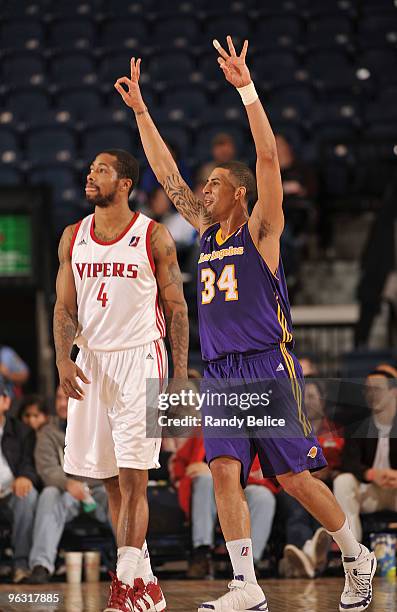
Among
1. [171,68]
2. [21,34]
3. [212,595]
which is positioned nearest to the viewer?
[212,595]

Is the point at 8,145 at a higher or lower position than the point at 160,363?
higher

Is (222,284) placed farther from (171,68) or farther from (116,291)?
(171,68)

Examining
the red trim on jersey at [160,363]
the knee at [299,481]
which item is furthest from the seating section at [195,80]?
the knee at [299,481]

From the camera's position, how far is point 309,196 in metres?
11.4

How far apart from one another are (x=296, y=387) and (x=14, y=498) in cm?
293

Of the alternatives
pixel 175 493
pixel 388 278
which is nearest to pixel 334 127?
pixel 388 278

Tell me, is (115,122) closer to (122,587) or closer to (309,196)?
(309,196)

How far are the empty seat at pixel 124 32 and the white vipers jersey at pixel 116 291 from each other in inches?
382

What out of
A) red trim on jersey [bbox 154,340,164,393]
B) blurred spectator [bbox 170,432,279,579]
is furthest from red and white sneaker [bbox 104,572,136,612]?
blurred spectator [bbox 170,432,279,579]

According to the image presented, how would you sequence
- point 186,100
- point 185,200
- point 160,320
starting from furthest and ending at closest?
point 186,100 < point 185,200 < point 160,320

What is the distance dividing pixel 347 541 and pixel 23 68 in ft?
34.5

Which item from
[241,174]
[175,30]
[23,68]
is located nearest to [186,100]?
[175,30]

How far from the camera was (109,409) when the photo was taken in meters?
5.36

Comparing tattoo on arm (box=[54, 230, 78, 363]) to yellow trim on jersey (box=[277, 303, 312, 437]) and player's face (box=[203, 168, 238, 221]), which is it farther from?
yellow trim on jersey (box=[277, 303, 312, 437])
